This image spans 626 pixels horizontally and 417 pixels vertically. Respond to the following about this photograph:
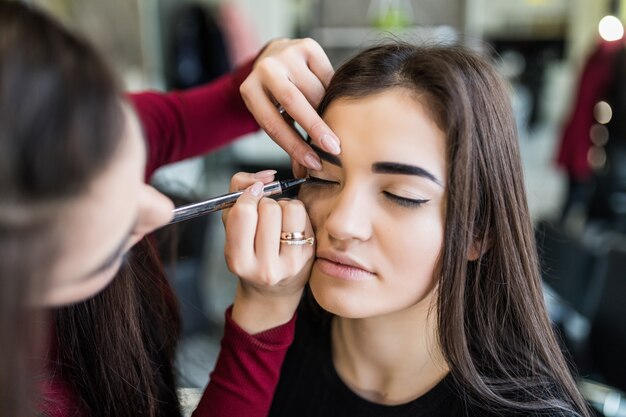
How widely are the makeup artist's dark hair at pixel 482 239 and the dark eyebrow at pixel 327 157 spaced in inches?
2.5

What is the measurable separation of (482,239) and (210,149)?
0.56 m

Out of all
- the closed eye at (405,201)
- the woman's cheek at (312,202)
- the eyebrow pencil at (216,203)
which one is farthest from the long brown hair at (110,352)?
the closed eye at (405,201)

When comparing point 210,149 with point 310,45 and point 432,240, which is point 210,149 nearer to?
point 310,45

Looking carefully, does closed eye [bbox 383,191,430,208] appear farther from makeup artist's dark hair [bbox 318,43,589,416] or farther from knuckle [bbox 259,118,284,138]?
knuckle [bbox 259,118,284,138]

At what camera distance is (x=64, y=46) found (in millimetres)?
411

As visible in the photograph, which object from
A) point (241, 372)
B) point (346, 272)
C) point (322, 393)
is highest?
point (346, 272)

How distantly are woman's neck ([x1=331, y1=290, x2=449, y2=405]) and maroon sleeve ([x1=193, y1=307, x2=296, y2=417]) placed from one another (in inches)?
5.6

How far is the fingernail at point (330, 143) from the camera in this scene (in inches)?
28.3

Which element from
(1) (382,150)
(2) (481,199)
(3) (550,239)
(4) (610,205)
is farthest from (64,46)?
(4) (610,205)

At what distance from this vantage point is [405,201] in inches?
28.2

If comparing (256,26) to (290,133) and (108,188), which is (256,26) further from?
(108,188)

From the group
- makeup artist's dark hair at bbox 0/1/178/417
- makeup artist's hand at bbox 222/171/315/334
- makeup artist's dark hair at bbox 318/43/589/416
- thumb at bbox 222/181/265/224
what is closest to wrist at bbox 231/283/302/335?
makeup artist's hand at bbox 222/171/315/334

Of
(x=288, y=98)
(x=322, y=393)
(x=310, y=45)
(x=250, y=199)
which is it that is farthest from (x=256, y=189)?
(x=322, y=393)

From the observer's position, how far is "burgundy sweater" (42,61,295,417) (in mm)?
747
